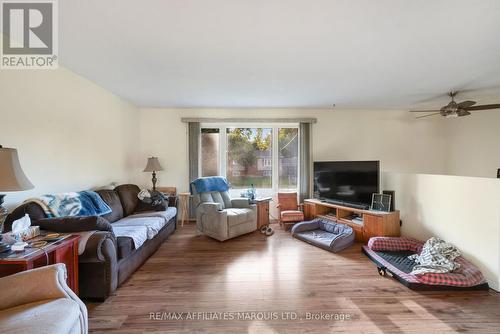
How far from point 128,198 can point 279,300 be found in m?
2.76

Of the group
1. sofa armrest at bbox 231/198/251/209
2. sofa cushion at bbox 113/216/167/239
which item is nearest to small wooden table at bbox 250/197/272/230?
sofa armrest at bbox 231/198/251/209

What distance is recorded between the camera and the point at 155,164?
407 centimetres

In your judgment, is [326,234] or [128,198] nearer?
[128,198]

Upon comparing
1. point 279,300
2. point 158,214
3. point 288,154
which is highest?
point 288,154

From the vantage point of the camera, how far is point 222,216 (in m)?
3.36

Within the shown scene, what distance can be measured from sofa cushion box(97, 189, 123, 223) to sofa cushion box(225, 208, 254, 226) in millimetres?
1583

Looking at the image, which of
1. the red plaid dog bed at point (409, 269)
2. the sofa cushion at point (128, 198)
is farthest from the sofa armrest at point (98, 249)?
the red plaid dog bed at point (409, 269)

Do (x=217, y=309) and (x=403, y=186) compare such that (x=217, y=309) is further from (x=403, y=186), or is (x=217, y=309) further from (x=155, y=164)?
(x=403, y=186)

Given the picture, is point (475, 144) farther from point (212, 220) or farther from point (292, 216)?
point (212, 220)

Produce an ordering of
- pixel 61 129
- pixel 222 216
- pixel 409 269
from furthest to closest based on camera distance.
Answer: pixel 222 216
pixel 61 129
pixel 409 269

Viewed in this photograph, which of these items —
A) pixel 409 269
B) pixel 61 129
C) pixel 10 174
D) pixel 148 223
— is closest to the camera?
pixel 10 174

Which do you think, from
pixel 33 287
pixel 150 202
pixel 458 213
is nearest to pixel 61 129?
pixel 150 202

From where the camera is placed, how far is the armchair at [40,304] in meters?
1.08

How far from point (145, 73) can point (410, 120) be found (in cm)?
513
